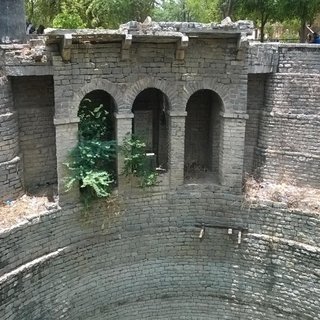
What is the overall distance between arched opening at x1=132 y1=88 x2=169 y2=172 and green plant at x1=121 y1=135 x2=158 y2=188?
90 centimetres

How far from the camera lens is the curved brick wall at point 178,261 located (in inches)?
404

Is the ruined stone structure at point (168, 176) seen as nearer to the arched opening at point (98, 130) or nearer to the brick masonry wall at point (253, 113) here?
the brick masonry wall at point (253, 113)

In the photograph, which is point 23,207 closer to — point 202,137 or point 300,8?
point 202,137

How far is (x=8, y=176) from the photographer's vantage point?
10078mm

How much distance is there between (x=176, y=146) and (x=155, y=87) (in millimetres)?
1550

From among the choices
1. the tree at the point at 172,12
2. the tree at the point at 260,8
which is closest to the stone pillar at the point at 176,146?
the tree at the point at 260,8

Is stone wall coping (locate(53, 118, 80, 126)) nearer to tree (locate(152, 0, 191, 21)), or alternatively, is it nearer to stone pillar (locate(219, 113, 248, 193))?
stone pillar (locate(219, 113, 248, 193))

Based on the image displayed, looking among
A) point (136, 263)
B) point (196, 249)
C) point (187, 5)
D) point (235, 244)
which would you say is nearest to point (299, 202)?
point (235, 244)

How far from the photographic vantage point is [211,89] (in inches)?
416

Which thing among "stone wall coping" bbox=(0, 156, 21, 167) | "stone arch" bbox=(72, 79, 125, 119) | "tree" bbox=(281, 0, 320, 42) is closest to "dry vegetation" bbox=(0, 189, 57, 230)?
"stone wall coping" bbox=(0, 156, 21, 167)

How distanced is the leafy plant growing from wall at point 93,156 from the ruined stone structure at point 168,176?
1.02 ft

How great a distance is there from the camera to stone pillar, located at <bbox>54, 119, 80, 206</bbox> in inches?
389

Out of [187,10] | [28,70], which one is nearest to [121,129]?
[28,70]

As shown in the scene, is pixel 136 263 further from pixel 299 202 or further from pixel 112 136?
pixel 299 202
